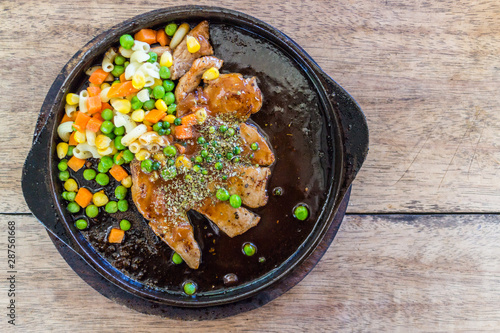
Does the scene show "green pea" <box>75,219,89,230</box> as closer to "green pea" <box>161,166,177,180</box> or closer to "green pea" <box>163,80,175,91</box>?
"green pea" <box>161,166,177,180</box>

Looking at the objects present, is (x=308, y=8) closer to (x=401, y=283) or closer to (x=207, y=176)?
(x=207, y=176)

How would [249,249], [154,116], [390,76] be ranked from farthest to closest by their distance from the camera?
[390,76] → [249,249] → [154,116]

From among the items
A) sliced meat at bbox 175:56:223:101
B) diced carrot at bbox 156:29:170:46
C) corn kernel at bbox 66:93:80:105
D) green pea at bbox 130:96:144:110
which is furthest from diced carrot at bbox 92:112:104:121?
diced carrot at bbox 156:29:170:46

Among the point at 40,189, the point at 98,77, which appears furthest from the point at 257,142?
the point at 40,189

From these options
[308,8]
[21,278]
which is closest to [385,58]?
[308,8]

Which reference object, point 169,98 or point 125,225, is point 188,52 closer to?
point 169,98

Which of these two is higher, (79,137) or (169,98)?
(169,98)

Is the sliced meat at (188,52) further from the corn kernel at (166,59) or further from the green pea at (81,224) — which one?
the green pea at (81,224)

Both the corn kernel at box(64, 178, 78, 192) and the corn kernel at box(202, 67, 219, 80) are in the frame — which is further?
the corn kernel at box(64, 178, 78, 192)
